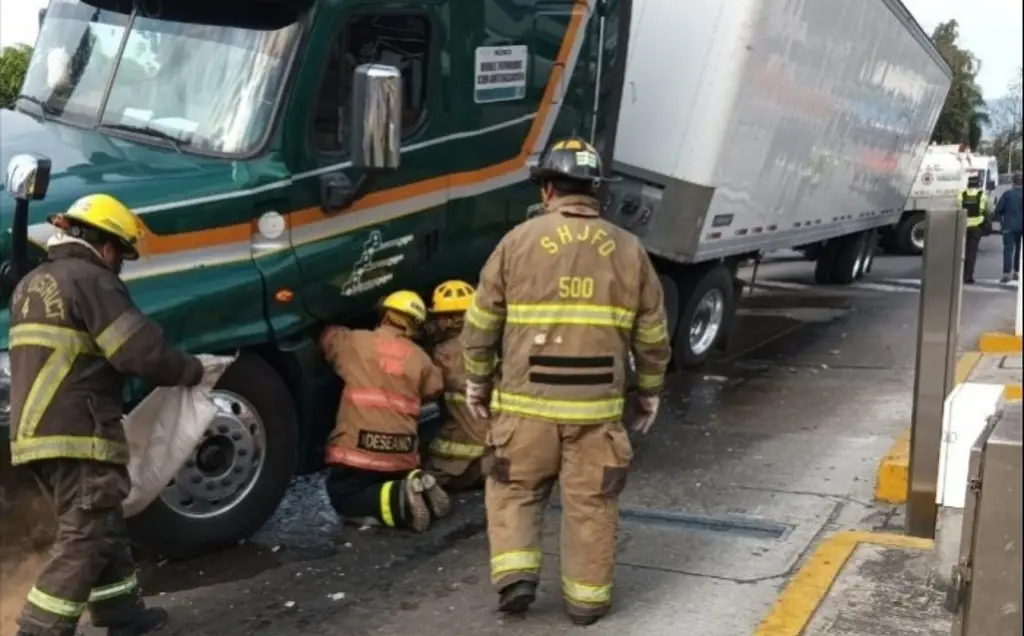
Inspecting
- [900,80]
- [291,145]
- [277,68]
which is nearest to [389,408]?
[291,145]

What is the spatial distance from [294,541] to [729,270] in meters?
5.48

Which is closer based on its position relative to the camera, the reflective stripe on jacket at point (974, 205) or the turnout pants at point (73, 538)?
the turnout pants at point (73, 538)

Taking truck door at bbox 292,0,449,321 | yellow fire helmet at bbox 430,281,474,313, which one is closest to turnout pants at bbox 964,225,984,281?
yellow fire helmet at bbox 430,281,474,313

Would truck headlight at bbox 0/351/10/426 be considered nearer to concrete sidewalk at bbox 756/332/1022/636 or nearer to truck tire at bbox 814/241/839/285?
concrete sidewalk at bbox 756/332/1022/636

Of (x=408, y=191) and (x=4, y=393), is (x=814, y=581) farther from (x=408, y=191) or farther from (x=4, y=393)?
(x=4, y=393)

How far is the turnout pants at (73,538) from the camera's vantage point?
391 centimetres

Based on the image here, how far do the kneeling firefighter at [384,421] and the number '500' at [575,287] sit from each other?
153 centimetres

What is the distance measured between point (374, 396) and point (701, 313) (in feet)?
15.6

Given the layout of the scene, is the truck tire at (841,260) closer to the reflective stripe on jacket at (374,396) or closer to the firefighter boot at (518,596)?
the reflective stripe on jacket at (374,396)

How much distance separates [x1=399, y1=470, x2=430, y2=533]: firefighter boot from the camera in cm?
553

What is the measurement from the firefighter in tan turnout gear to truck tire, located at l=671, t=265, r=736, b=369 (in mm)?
5858

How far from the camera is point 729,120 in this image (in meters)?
8.27

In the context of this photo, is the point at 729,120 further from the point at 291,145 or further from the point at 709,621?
the point at 709,621

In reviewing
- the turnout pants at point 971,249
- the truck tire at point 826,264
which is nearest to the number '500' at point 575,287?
the truck tire at point 826,264
